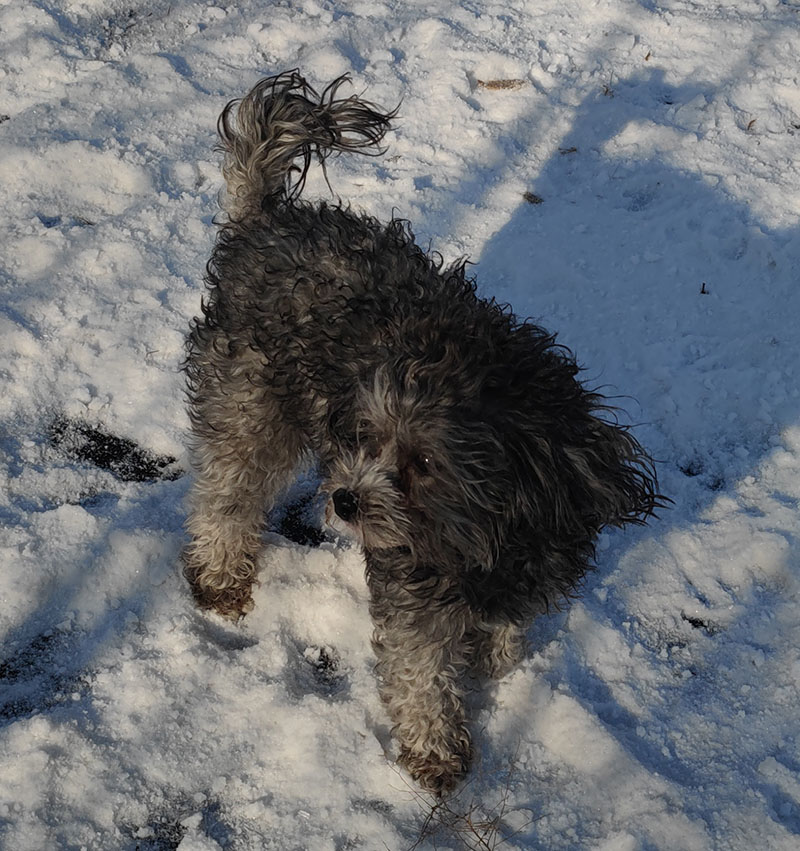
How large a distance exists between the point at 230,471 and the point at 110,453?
1040 mm

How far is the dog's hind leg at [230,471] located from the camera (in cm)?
357

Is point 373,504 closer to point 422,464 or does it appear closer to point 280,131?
point 422,464

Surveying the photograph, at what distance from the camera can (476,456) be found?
2.73 metres

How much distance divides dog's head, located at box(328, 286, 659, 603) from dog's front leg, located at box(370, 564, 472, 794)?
259 mm

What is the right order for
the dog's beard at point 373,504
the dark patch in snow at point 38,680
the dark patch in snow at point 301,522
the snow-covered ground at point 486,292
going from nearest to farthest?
the dog's beard at point 373,504 < the snow-covered ground at point 486,292 < the dark patch in snow at point 38,680 < the dark patch in snow at point 301,522

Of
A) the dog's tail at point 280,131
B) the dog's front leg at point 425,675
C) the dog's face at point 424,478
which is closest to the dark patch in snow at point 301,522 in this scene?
the dog's front leg at point 425,675

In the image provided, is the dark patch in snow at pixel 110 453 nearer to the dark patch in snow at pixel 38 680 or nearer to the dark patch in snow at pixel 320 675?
the dark patch in snow at pixel 38 680

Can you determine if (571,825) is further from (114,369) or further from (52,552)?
(114,369)

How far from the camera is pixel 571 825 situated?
3.33 metres

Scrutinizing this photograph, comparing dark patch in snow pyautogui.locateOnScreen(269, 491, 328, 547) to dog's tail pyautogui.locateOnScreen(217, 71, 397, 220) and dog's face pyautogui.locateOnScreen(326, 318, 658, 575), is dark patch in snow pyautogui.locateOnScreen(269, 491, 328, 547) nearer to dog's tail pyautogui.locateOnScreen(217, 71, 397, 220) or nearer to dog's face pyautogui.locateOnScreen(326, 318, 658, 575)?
dog's face pyautogui.locateOnScreen(326, 318, 658, 575)

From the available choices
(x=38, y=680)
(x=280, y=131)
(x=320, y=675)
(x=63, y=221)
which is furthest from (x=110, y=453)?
(x=280, y=131)

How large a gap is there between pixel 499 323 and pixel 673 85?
4218 mm

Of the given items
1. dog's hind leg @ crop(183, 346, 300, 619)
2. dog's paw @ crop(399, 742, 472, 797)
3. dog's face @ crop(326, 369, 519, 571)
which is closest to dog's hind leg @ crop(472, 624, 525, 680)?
dog's paw @ crop(399, 742, 472, 797)

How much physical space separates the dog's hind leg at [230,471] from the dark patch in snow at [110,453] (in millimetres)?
450
